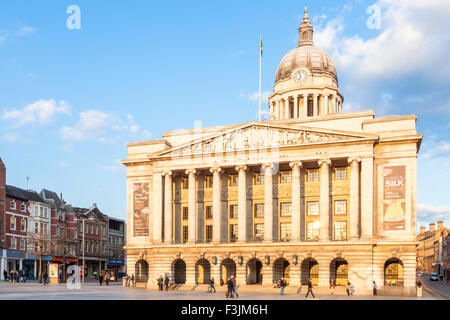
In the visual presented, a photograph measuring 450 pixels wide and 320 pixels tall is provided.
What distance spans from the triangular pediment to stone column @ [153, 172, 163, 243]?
3.23m

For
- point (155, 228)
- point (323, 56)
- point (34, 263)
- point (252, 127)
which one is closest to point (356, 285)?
point (252, 127)

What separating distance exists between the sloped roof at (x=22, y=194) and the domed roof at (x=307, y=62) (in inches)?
1886

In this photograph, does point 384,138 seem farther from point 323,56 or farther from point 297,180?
point 323,56

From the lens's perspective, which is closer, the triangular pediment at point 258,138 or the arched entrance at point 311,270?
the triangular pediment at point 258,138

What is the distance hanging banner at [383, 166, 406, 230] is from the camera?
56125 millimetres

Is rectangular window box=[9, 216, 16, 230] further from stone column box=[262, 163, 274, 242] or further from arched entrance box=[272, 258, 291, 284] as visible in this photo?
arched entrance box=[272, 258, 291, 284]

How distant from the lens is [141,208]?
2697 inches

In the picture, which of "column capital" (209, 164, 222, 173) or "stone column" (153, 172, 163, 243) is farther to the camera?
"stone column" (153, 172, 163, 243)

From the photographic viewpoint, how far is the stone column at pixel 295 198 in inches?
2327

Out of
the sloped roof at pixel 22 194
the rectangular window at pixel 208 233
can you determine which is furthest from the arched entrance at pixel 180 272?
the sloped roof at pixel 22 194

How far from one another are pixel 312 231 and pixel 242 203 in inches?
353

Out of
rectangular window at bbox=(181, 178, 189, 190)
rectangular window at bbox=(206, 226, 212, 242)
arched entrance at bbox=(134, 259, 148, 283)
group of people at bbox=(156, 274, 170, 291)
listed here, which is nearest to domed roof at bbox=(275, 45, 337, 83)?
rectangular window at bbox=(181, 178, 189, 190)

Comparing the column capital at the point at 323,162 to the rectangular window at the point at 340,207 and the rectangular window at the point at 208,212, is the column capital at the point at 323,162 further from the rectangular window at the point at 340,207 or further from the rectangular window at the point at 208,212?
the rectangular window at the point at 208,212
